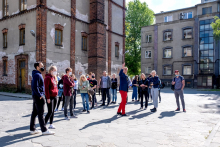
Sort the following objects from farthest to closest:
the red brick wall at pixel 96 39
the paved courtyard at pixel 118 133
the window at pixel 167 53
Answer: the window at pixel 167 53
the red brick wall at pixel 96 39
the paved courtyard at pixel 118 133

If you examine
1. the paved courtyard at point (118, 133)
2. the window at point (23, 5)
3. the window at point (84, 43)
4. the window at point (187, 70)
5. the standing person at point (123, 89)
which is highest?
the window at point (23, 5)

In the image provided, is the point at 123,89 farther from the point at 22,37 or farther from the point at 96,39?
the point at 22,37

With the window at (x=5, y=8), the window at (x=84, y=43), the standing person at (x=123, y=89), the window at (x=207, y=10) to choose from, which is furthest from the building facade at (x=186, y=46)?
the standing person at (x=123, y=89)

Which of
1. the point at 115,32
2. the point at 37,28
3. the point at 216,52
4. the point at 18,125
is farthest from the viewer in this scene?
the point at 216,52

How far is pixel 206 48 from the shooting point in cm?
3048

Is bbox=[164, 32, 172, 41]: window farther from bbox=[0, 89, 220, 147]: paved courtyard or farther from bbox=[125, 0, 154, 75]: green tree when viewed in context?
bbox=[0, 89, 220, 147]: paved courtyard

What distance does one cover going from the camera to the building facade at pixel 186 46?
30.2m

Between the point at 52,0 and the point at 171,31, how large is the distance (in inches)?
929

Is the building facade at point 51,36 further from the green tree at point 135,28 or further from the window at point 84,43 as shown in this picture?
the green tree at point 135,28

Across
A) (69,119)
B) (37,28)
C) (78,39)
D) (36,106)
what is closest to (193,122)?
(69,119)

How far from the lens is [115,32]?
964 inches

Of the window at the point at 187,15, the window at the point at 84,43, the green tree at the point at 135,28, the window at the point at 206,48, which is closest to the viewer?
the window at the point at 84,43

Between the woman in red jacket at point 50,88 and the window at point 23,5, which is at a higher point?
the window at point 23,5

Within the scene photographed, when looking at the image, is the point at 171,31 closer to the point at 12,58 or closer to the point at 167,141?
the point at 12,58
